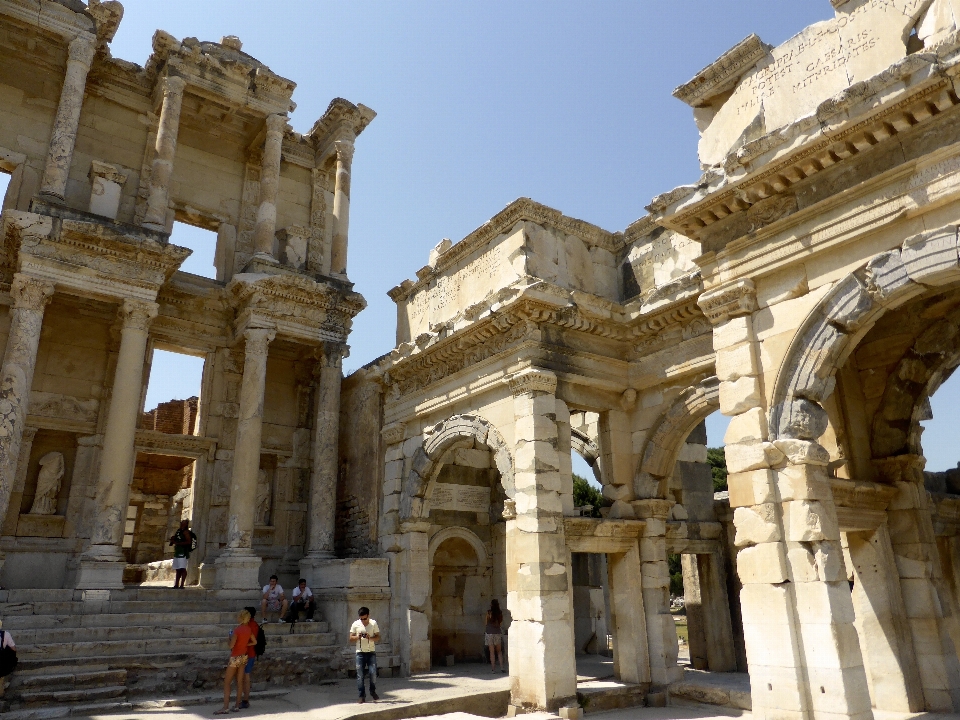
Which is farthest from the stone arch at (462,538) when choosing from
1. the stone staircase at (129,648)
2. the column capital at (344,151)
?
the column capital at (344,151)

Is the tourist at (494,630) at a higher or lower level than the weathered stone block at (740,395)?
lower

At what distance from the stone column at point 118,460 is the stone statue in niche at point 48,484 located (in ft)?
5.28

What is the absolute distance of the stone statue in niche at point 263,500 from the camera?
52.1 ft

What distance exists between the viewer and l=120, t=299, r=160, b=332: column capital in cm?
1362

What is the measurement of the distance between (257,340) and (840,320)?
11502mm

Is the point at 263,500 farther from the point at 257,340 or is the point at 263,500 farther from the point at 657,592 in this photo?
the point at 657,592

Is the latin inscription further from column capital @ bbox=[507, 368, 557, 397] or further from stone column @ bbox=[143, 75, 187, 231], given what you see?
stone column @ bbox=[143, 75, 187, 231]

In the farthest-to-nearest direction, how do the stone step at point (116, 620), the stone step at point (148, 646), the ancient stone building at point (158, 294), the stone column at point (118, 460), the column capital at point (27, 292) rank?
1. the ancient stone building at point (158, 294)
2. the column capital at point (27, 292)
3. the stone column at point (118, 460)
4. the stone step at point (116, 620)
5. the stone step at point (148, 646)

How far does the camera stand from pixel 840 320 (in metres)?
7.03

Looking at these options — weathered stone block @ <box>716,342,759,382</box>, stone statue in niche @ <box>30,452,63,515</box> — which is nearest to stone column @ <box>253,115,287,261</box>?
stone statue in niche @ <box>30,452,63,515</box>

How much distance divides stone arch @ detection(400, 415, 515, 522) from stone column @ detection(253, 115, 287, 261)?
5.98m

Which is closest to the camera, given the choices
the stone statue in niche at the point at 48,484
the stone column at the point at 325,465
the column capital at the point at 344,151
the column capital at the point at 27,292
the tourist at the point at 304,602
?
the column capital at the point at 27,292

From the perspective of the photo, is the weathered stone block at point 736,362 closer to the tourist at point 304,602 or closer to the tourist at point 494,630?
the tourist at point 494,630

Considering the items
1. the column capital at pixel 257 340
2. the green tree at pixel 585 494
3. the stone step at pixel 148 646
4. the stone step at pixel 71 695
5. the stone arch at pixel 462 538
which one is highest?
the column capital at pixel 257 340
